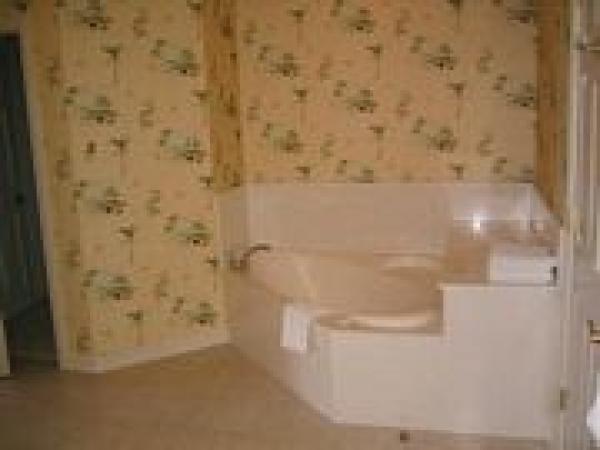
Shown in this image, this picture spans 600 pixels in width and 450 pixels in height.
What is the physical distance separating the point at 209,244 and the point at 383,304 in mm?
1137

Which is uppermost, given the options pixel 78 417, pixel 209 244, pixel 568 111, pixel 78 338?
pixel 568 111

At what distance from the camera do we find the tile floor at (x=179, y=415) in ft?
10.1

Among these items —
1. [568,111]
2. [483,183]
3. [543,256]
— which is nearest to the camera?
[568,111]

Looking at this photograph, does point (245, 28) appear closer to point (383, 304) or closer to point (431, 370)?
point (383, 304)

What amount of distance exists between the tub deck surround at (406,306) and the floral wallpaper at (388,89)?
0.18 m

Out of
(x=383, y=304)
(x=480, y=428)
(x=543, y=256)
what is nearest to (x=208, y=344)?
(x=383, y=304)

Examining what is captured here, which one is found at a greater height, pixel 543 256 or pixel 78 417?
pixel 543 256

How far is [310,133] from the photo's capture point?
4.49m

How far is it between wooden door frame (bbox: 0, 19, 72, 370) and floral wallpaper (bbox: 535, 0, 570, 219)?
2738mm

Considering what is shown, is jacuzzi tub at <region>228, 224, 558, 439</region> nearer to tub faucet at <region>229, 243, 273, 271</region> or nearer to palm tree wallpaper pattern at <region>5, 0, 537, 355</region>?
tub faucet at <region>229, 243, 273, 271</region>

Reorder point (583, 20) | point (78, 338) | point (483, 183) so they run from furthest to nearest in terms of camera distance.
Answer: point (483, 183) → point (78, 338) → point (583, 20)

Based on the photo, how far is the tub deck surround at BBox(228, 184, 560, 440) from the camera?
2.94m

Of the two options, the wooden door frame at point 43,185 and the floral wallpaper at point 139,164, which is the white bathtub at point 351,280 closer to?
the floral wallpaper at point 139,164

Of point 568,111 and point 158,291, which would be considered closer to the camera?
point 568,111
